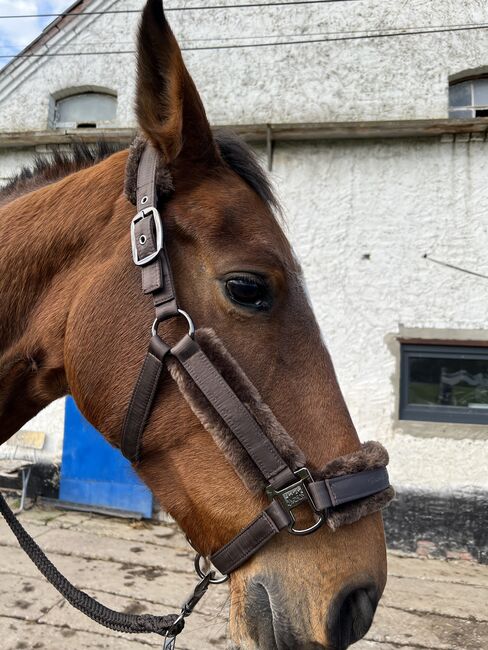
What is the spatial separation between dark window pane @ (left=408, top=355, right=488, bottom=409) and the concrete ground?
166cm

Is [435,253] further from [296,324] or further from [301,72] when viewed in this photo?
[296,324]

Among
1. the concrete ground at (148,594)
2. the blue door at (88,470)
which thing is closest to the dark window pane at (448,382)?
the concrete ground at (148,594)

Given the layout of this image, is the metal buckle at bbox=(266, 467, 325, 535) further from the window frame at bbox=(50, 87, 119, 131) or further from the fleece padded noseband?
the window frame at bbox=(50, 87, 119, 131)

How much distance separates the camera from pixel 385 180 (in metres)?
5.09

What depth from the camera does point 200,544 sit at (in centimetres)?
126

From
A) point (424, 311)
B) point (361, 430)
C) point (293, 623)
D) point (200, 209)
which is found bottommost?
point (361, 430)

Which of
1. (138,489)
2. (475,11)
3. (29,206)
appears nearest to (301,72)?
(475,11)

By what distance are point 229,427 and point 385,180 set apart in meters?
4.67

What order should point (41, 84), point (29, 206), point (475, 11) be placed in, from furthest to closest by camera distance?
Answer: point (41, 84)
point (475, 11)
point (29, 206)

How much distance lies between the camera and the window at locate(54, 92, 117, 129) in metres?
6.16

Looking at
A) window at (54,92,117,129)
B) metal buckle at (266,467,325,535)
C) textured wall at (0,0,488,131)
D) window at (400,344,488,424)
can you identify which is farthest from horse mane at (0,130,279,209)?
window at (54,92,117,129)

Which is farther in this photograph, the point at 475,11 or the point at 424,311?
the point at 475,11

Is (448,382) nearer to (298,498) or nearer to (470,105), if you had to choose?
(470,105)

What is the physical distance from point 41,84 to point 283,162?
3557 millimetres
